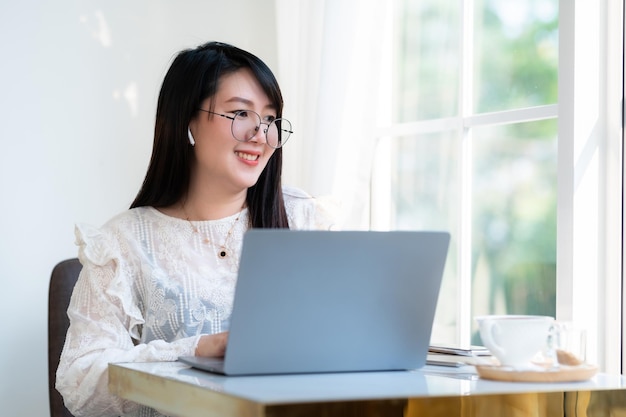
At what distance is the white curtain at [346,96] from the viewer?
2.53 meters

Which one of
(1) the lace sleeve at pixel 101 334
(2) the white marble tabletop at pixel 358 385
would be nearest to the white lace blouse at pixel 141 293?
(1) the lace sleeve at pixel 101 334

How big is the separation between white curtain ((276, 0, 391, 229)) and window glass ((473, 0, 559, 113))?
12.2 inches

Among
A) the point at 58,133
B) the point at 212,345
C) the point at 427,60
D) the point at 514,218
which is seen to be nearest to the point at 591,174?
the point at 514,218

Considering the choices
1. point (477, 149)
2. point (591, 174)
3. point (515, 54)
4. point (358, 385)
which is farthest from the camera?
point (477, 149)

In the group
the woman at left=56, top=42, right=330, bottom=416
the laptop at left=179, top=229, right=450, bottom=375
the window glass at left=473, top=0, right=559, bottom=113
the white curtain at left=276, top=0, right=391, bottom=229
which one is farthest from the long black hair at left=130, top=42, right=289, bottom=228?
the laptop at left=179, top=229, right=450, bottom=375

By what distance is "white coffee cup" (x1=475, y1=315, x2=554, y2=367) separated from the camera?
1.17 m

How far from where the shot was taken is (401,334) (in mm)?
1212

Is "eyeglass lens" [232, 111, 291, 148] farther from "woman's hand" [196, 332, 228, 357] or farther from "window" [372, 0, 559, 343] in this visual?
"window" [372, 0, 559, 343]

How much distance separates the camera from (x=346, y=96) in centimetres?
256

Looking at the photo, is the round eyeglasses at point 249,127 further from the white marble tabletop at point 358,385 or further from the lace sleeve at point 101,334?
the white marble tabletop at point 358,385

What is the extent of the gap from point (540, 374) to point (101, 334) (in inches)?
32.2

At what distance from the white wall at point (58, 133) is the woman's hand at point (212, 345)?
123 cm

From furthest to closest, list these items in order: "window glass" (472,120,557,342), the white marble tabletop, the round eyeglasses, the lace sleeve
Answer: "window glass" (472,120,557,342)
the round eyeglasses
the lace sleeve
the white marble tabletop

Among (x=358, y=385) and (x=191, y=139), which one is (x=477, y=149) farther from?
(x=358, y=385)
